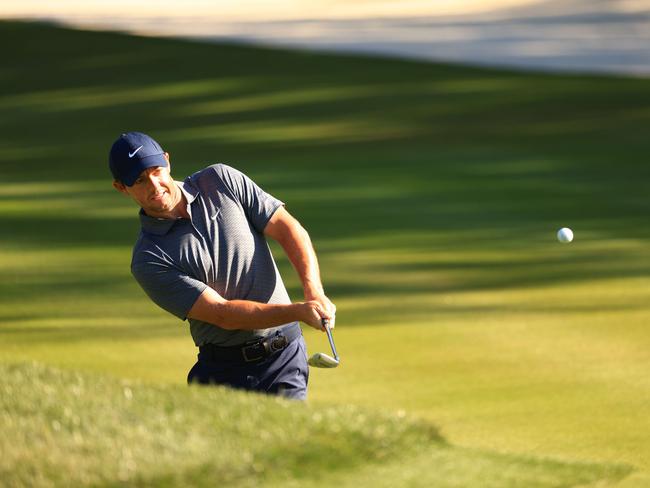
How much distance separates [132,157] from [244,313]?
74 cm

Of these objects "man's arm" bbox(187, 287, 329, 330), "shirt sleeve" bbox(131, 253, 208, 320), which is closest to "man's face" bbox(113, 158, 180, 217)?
"shirt sleeve" bbox(131, 253, 208, 320)

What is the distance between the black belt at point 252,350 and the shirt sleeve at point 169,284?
0.39 metres

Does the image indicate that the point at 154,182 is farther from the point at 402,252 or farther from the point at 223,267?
the point at 402,252

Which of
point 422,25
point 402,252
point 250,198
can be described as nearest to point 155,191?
point 250,198

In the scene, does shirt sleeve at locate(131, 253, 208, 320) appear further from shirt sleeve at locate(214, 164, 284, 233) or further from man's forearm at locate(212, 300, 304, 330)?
shirt sleeve at locate(214, 164, 284, 233)

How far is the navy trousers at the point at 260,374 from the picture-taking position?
6.08 meters

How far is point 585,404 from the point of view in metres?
7.19

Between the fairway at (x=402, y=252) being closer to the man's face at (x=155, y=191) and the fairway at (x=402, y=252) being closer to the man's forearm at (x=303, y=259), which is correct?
the man's forearm at (x=303, y=259)

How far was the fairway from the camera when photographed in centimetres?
586

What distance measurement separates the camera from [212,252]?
581 centimetres

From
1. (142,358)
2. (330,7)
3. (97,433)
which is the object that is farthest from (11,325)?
(330,7)

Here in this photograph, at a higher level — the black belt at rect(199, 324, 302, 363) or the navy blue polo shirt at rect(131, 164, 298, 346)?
the navy blue polo shirt at rect(131, 164, 298, 346)

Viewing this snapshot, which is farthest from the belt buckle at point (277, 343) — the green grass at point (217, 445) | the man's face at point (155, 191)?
the man's face at point (155, 191)

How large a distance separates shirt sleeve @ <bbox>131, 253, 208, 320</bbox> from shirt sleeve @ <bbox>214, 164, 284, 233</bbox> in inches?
15.7
